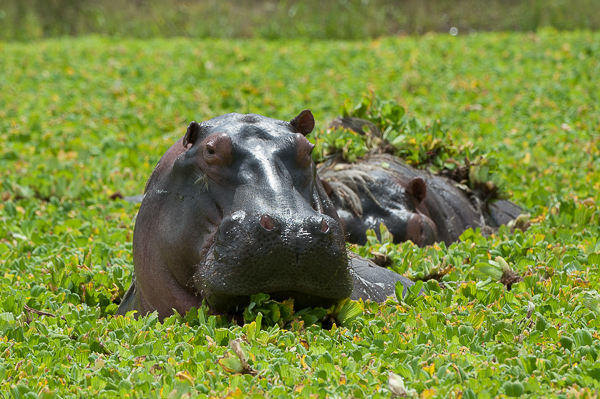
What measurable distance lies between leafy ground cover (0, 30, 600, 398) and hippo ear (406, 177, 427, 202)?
690 millimetres

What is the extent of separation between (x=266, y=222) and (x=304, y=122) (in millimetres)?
873

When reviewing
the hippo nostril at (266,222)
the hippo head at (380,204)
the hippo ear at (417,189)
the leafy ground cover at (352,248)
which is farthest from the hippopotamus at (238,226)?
the hippo ear at (417,189)

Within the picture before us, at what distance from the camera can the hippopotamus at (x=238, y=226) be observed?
304cm

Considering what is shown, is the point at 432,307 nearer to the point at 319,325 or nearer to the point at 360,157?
the point at 319,325

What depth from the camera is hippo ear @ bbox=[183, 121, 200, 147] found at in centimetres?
347

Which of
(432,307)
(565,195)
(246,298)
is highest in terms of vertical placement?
(246,298)

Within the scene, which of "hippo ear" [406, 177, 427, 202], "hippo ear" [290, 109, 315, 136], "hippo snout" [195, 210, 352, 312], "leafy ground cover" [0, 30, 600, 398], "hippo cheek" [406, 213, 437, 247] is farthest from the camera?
"hippo ear" [406, 177, 427, 202]

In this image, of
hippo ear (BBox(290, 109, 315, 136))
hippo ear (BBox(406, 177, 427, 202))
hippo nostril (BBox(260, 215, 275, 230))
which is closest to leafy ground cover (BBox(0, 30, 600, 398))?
hippo nostril (BBox(260, 215, 275, 230))

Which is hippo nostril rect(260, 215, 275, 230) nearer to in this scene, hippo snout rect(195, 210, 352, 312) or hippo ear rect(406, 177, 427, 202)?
hippo snout rect(195, 210, 352, 312)

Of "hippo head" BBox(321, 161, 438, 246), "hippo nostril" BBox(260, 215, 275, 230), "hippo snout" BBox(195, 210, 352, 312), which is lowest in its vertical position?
"hippo head" BBox(321, 161, 438, 246)

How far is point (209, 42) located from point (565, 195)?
9339 mm

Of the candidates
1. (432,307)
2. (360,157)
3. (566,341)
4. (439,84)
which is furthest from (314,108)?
(566,341)

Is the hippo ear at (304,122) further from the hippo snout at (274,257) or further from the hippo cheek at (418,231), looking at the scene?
the hippo cheek at (418,231)

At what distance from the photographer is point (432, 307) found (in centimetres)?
351
